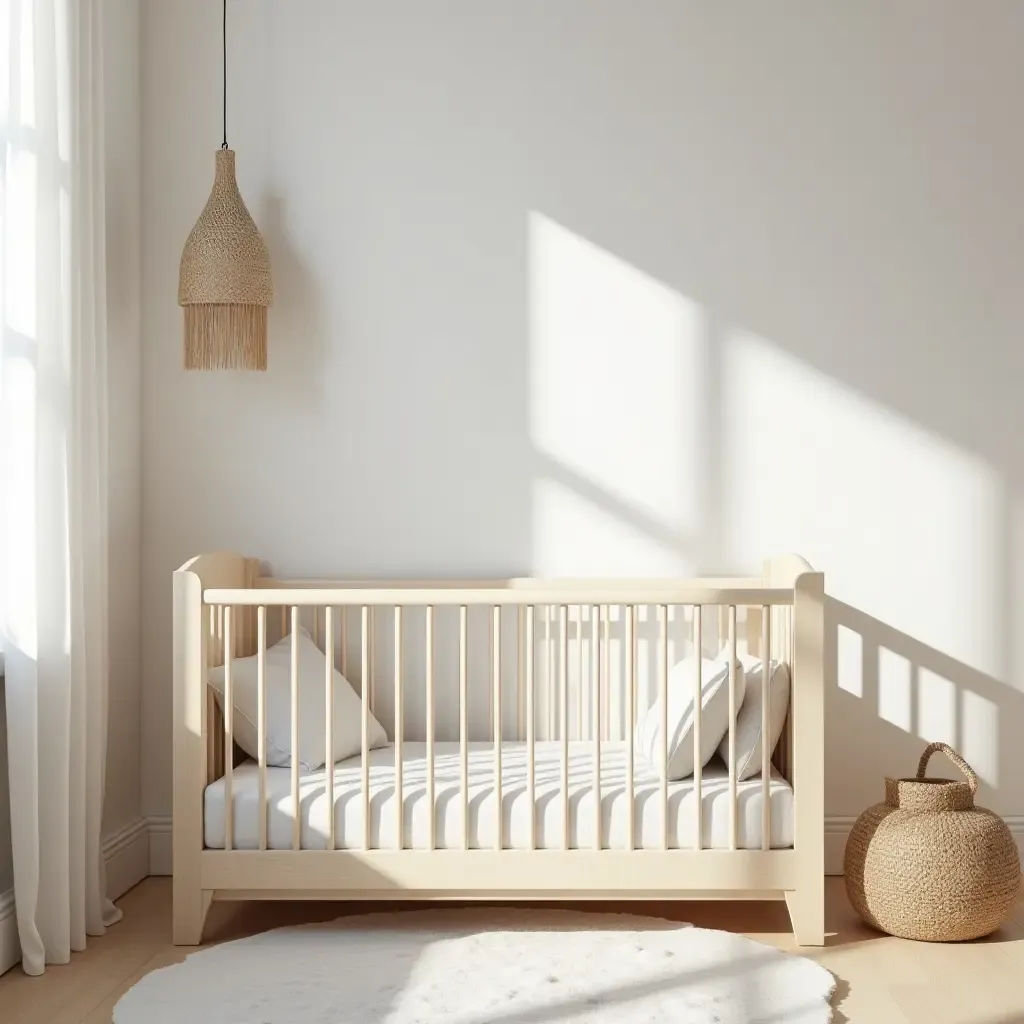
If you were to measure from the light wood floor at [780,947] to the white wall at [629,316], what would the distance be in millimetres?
503

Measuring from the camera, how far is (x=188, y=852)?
2.48 meters

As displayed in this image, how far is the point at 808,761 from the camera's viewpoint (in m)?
2.49

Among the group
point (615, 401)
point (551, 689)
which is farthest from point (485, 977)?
point (615, 401)

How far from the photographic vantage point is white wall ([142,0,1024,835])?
122 inches

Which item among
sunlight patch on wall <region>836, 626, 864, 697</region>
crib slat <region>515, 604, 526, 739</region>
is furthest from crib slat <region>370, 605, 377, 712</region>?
sunlight patch on wall <region>836, 626, 864, 697</region>

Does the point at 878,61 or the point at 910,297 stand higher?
the point at 878,61

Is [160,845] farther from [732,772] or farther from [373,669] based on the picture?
[732,772]

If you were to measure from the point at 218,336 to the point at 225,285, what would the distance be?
0.47 feet

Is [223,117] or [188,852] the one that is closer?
[188,852]

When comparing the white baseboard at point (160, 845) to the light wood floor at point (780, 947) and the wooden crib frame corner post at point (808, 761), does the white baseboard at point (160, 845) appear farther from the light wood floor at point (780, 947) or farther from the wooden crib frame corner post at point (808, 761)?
the wooden crib frame corner post at point (808, 761)

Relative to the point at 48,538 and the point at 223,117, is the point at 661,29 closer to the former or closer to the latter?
the point at 223,117

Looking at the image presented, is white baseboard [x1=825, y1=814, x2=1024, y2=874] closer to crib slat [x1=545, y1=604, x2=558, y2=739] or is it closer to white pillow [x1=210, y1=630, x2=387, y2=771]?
crib slat [x1=545, y1=604, x2=558, y2=739]

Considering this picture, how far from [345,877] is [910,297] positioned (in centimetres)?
198

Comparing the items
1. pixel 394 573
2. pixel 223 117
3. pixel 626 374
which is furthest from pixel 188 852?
pixel 223 117
